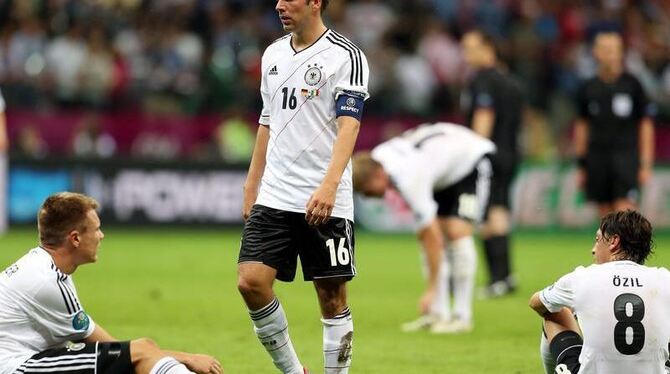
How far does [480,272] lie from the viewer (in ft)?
51.0

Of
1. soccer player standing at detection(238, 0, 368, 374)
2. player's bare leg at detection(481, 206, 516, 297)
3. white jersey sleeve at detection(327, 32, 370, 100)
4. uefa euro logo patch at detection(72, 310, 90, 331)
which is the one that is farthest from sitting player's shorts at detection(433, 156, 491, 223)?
uefa euro logo patch at detection(72, 310, 90, 331)

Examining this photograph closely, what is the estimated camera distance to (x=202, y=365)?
6.32 m

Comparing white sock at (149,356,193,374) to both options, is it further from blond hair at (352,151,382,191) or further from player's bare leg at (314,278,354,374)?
blond hair at (352,151,382,191)

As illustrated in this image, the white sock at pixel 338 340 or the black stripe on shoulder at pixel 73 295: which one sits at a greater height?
the black stripe on shoulder at pixel 73 295

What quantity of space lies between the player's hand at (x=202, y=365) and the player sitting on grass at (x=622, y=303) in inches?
68.0

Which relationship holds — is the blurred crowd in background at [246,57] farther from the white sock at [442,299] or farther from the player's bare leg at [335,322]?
the player's bare leg at [335,322]

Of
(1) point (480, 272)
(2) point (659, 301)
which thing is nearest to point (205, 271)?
(1) point (480, 272)

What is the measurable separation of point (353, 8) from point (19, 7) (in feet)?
19.1

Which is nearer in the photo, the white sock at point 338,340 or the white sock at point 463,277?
the white sock at point 338,340

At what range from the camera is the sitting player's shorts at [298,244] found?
695 centimetres

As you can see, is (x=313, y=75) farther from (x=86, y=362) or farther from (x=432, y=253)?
(x=432, y=253)

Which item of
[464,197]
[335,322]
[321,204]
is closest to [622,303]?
[321,204]

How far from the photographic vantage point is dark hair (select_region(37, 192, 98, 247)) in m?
6.40

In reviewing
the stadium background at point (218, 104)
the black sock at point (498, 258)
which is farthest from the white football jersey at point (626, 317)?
the stadium background at point (218, 104)
